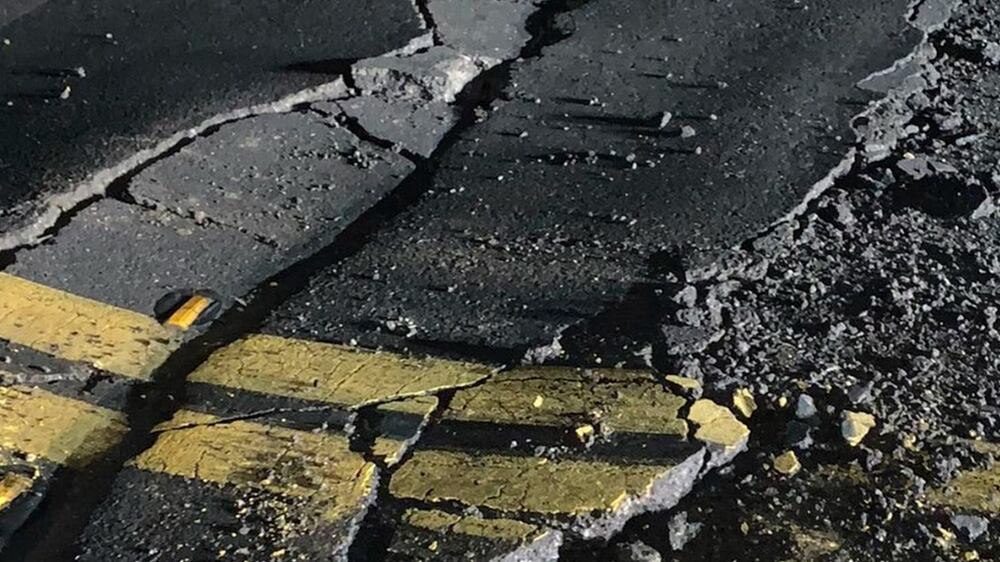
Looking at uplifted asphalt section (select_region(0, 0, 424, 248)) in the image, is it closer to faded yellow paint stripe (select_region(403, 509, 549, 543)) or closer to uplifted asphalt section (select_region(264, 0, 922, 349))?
uplifted asphalt section (select_region(264, 0, 922, 349))

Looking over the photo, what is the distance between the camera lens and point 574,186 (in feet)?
11.3

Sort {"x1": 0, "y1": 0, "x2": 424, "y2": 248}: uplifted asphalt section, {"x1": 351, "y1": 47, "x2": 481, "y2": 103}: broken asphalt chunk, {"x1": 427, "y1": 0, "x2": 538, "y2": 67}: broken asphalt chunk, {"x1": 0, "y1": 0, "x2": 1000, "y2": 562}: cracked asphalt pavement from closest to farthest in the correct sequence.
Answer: {"x1": 0, "y1": 0, "x2": 1000, "y2": 562}: cracked asphalt pavement < {"x1": 0, "y1": 0, "x2": 424, "y2": 248}: uplifted asphalt section < {"x1": 351, "y1": 47, "x2": 481, "y2": 103}: broken asphalt chunk < {"x1": 427, "y1": 0, "x2": 538, "y2": 67}: broken asphalt chunk

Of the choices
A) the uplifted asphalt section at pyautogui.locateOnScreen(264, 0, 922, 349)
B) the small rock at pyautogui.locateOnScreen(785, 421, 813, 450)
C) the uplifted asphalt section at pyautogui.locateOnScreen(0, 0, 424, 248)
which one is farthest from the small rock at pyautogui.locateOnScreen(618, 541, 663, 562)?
the uplifted asphalt section at pyautogui.locateOnScreen(0, 0, 424, 248)

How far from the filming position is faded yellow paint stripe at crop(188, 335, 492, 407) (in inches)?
108

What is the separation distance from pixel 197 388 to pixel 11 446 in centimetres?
40

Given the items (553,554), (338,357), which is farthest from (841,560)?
(338,357)

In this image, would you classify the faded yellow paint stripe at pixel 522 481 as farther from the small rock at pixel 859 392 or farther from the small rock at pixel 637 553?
the small rock at pixel 859 392

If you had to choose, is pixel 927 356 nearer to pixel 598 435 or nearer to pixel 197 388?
pixel 598 435

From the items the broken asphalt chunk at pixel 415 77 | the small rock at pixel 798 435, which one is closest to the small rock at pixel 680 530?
the small rock at pixel 798 435

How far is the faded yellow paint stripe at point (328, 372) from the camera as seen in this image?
2750 millimetres

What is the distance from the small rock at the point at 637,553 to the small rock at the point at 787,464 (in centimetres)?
34

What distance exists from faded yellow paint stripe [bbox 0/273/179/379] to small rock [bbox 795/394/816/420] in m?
1.44

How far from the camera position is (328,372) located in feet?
9.22

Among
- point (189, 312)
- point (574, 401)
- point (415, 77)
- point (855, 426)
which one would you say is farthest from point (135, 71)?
point (855, 426)
